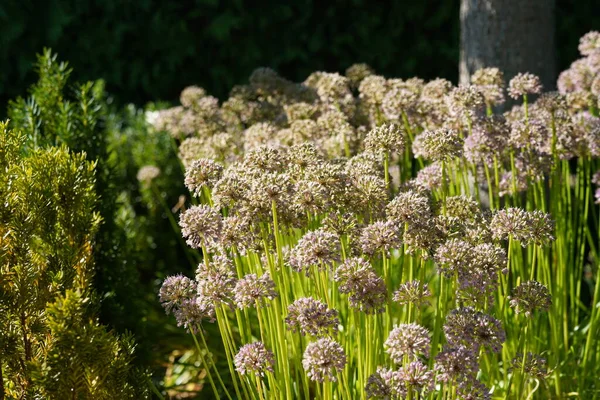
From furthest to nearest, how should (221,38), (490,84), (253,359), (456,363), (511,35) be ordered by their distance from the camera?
(221,38)
(511,35)
(490,84)
(253,359)
(456,363)

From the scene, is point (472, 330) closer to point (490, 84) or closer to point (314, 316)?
point (314, 316)

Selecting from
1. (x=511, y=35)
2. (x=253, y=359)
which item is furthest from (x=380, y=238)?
(x=511, y=35)

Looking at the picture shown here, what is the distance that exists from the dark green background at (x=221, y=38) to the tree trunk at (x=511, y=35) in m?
2.00

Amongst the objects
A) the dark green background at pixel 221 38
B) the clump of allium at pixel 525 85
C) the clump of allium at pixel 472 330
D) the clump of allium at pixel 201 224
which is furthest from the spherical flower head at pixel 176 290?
the dark green background at pixel 221 38

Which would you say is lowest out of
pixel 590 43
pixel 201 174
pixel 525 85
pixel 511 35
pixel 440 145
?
pixel 201 174

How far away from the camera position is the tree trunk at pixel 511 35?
14.1ft

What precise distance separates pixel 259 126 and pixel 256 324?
120 cm

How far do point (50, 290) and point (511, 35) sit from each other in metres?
3.11

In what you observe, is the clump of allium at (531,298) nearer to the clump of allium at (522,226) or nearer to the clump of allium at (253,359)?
the clump of allium at (522,226)

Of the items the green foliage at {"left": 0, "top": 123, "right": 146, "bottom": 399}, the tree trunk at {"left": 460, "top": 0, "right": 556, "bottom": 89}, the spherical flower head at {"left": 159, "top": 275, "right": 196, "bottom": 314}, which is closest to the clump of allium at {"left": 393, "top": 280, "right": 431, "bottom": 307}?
the spherical flower head at {"left": 159, "top": 275, "right": 196, "bottom": 314}

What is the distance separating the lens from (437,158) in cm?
253

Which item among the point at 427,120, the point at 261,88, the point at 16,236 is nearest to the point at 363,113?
the point at 427,120

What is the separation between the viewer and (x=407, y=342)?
198cm

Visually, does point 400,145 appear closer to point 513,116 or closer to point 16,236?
point 513,116
